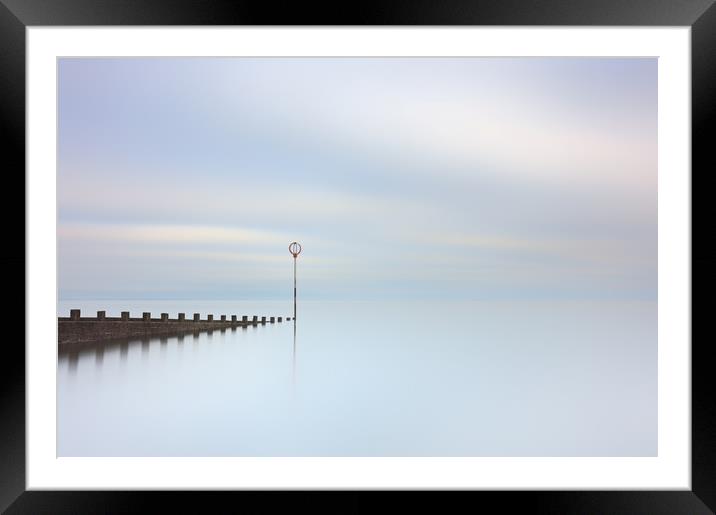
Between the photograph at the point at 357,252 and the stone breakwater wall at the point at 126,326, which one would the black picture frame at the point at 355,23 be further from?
the stone breakwater wall at the point at 126,326

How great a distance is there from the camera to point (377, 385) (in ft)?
28.4

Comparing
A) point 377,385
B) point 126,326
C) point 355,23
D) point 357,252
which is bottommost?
point 377,385

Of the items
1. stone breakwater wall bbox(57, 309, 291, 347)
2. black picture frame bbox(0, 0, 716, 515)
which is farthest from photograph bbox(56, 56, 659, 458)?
black picture frame bbox(0, 0, 716, 515)

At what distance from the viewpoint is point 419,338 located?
42.4 feet

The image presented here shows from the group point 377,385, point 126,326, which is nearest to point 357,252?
point 377,385

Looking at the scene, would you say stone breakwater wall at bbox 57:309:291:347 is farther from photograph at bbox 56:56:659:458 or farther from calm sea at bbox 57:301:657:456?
calm sea at bbox 57:301:657:456

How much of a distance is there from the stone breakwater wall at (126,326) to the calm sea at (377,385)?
0.24 metres

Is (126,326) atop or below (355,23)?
below

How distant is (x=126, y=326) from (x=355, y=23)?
12.7m

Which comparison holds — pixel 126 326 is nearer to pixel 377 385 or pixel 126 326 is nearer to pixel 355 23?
pixel 377 385

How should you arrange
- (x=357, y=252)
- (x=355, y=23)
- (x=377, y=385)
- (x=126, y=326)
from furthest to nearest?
(x=126, y=326), (x=377, y=385), (x=357, y=252), (x=355, y=23)

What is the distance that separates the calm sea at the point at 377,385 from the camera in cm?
290

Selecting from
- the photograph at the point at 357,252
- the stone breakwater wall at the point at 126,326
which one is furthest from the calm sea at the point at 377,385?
the stone breakwater wall at the point at 126,326

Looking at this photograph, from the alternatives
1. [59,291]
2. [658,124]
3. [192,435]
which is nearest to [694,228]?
[658,124]
